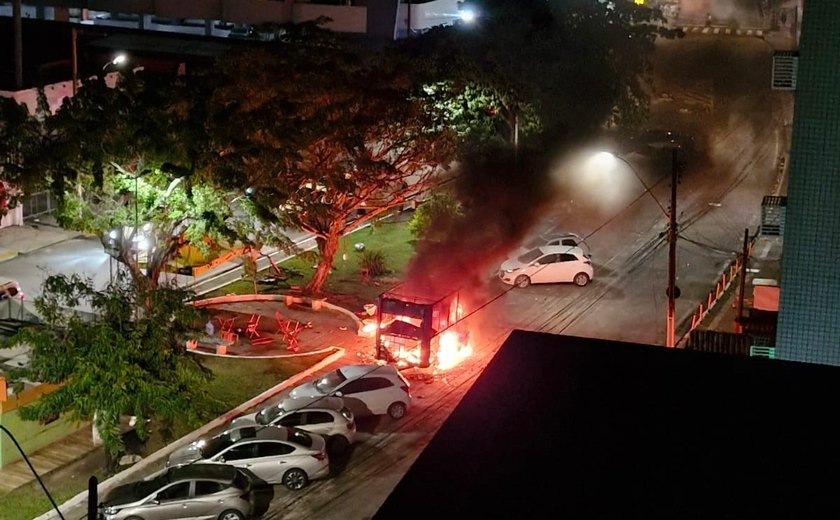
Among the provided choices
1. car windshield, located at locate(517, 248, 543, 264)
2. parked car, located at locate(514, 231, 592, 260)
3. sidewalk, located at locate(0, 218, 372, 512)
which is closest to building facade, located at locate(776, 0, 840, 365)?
sidewalk, located at locate(0, 218, 372, 512)

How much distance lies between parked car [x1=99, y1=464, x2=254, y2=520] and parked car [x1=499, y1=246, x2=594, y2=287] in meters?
14.1

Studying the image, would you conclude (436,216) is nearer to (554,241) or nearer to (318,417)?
(554,241)

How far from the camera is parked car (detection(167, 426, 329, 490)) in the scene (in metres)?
20.1

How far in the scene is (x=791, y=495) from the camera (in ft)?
26.9

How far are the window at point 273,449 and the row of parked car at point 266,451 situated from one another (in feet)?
0.05

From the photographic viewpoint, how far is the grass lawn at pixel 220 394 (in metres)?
19.7

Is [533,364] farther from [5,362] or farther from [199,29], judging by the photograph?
[199,29]

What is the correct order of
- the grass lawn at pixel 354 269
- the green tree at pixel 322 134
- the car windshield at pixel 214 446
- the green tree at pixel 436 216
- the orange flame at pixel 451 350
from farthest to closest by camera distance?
the green tree at pixel 436 216
the grass lawn at pixel 354 269
the orange flame at pixel 451 350
the green tree at pixel 322 134
the car windshield at pixel 214 446

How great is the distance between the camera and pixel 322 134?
27938 millimetres

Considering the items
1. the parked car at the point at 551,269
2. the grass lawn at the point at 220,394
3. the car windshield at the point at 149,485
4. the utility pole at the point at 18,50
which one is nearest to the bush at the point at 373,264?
the parked car at the point at 551,269

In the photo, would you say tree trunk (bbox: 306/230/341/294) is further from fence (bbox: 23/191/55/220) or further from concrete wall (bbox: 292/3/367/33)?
concrete wall (bbox: 292/3/367/33)

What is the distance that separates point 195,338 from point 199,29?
37.3 m

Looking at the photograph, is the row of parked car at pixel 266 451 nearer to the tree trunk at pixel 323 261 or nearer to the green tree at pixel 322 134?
the green tree at pixel 322 134

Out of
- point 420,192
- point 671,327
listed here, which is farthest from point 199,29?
point 671,327
